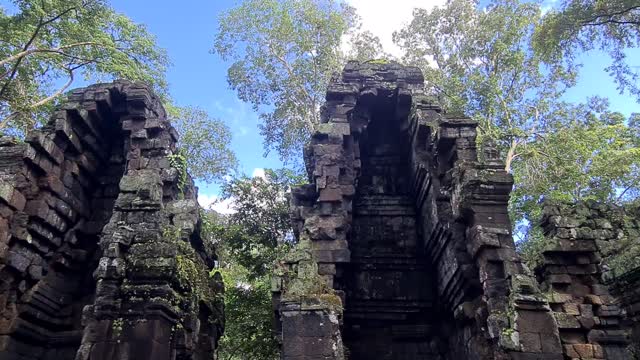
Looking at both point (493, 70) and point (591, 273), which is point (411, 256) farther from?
point (493, 70)

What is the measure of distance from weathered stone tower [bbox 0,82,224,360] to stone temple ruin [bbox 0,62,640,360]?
0.03 meters

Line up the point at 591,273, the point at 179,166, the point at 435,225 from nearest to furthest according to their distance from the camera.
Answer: the point at 435,225, the point at 591,273, the point at 179,166

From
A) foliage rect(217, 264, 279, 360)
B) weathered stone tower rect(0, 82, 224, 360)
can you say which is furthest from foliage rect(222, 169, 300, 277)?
weathered stone tower rect(0, 82, 224, 360)

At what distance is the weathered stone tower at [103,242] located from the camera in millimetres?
7488

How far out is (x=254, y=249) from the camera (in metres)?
17.8

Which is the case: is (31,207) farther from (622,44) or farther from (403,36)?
(403,36)

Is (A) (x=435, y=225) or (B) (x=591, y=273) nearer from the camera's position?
(A) (x=435, y=225)

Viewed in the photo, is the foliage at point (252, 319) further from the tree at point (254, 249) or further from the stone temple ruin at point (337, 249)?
the stone temple ruin at point (337, 249)

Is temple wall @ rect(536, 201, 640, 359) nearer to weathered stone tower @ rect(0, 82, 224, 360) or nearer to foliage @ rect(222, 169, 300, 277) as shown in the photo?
weathered stone tower @ rect(0, 82, 224, 360)

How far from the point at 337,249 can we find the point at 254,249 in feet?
30.4

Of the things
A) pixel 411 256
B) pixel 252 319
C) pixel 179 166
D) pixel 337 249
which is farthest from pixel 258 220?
pixel 337 249

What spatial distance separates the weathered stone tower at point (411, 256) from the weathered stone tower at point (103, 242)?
6.32 ft

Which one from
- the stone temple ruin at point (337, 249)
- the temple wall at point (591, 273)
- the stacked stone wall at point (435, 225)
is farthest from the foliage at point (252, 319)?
the temple wall at point (591, 273)

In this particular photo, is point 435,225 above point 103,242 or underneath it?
above
